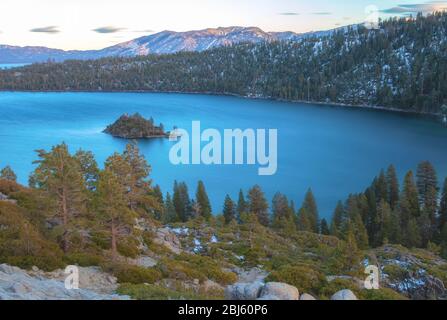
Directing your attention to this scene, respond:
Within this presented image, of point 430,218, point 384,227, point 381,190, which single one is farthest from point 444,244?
point 381,190

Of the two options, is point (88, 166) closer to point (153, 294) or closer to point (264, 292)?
point (153, 294)

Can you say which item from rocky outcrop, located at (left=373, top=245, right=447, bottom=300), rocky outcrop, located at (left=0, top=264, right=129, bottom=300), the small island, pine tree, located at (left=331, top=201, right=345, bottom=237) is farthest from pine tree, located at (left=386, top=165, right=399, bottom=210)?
the small island

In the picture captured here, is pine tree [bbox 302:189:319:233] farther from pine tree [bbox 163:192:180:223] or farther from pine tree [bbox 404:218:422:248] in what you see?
pine tree [bbox 163:192:180:223]

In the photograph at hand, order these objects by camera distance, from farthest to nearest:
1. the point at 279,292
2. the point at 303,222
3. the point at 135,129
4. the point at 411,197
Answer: the point at 135,129, the point at 411,197, the point at 303,222, the point at 279,292

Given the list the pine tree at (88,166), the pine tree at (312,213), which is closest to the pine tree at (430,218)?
the pine tree at (312,213)
